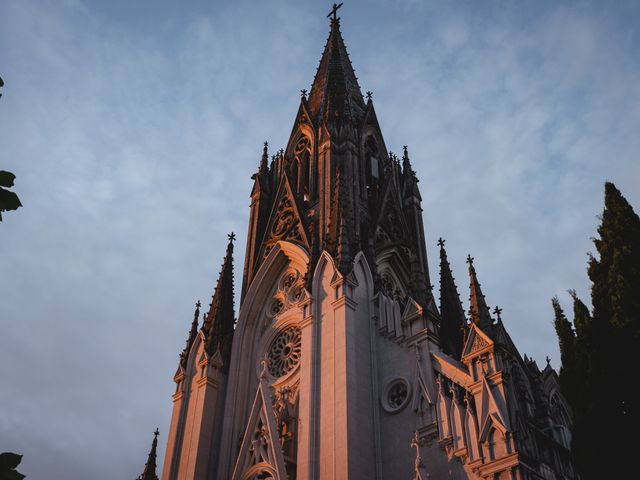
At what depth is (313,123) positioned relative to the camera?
3041cm

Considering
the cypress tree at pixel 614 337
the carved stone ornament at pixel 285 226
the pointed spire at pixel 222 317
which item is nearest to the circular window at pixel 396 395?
the cypress tree at pixel 614 337

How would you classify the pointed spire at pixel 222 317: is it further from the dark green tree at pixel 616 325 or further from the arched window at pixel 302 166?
the dark green tree at pixel 616 325

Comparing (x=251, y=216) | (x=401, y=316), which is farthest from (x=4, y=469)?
(x=251, y=216)

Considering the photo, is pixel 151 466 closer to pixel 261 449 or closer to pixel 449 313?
pixel 261 449

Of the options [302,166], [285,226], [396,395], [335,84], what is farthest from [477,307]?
[335,84]

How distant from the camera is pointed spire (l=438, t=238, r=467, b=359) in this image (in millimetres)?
25234

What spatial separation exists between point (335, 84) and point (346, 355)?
17201 millimetres

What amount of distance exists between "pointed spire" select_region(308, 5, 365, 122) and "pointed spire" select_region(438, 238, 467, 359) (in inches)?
315

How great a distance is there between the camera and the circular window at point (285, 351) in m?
22.3

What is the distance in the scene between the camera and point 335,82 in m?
32.1

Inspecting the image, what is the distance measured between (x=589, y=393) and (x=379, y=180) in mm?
18426

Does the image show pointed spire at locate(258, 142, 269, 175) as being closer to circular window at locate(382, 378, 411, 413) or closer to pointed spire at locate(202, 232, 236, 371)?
pointed spire at locate(202, 232, 236, 371)

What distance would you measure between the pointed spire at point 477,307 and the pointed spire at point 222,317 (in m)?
9.64

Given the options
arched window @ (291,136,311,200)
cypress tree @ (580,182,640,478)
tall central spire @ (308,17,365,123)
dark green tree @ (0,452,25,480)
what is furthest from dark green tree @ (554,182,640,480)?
tall central spire @ (308,17,365,123)
